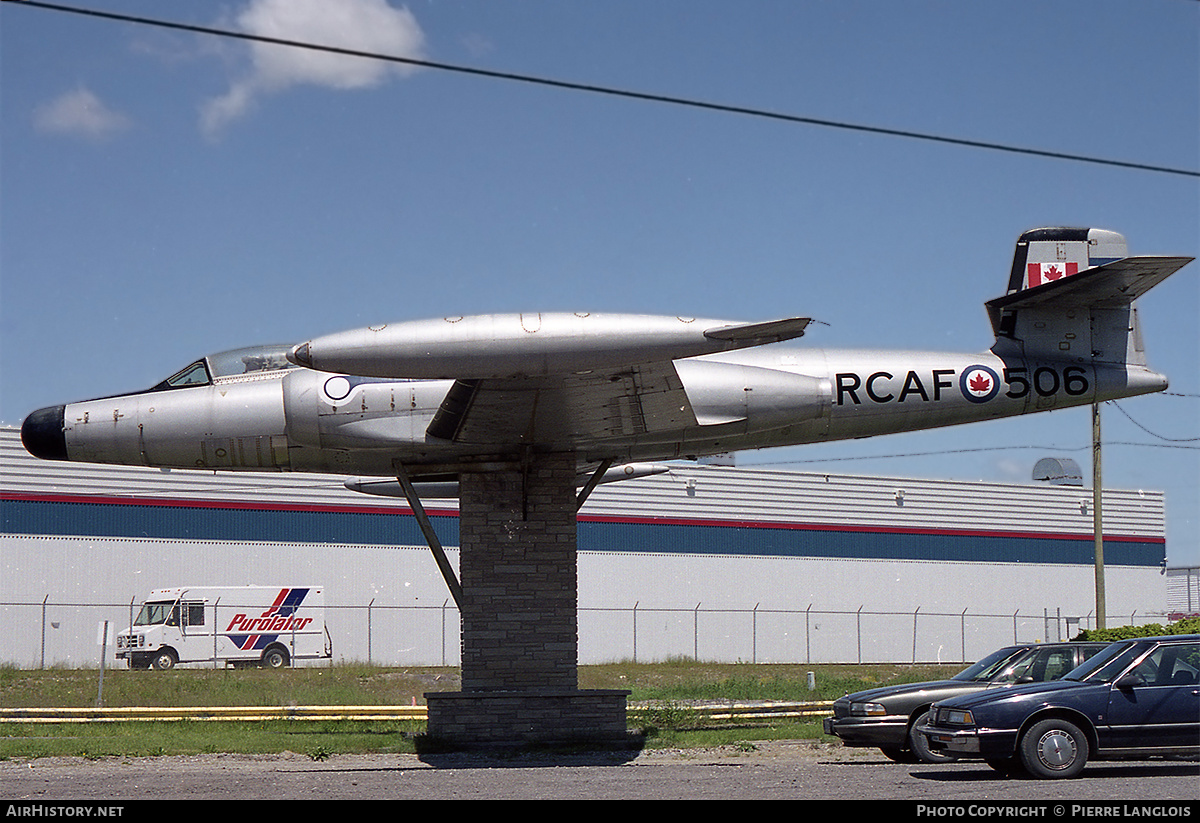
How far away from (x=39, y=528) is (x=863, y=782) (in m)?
29.6

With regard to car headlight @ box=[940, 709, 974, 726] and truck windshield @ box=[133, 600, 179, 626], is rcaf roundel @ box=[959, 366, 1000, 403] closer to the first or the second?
car headlight @ box=[940, 709, 974, 726]

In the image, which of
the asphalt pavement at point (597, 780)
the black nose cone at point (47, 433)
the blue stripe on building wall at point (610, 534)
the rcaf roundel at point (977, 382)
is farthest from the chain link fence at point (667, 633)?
the rcaf roundel at point (977, 382)

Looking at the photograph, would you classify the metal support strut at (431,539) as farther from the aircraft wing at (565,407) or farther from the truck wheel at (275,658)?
the truck wheel at (275,658)

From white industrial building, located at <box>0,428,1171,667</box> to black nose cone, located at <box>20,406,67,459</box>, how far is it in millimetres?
19559

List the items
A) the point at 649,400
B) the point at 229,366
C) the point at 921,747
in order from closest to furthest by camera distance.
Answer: the point at 921,747 < the point at 649,400 < the point at 229,366

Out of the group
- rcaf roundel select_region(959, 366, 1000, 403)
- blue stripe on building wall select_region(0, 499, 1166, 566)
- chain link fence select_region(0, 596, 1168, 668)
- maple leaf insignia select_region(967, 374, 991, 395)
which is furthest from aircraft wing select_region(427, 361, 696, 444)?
blue stripe on building wall select_region(0, 499, 1166, 566)

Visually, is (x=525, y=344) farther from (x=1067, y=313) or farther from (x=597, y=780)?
(x=1067, y=313)

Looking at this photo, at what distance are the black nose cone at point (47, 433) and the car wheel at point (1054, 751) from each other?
12.7 m

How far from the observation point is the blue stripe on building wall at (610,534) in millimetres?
35094

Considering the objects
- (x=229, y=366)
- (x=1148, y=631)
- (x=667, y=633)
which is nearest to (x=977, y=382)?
(x=1148, y=631)

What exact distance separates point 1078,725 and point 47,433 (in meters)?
13.3

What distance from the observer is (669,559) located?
138 ft

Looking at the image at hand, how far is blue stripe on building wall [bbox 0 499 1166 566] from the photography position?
1382 inches

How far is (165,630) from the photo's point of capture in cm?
3384
